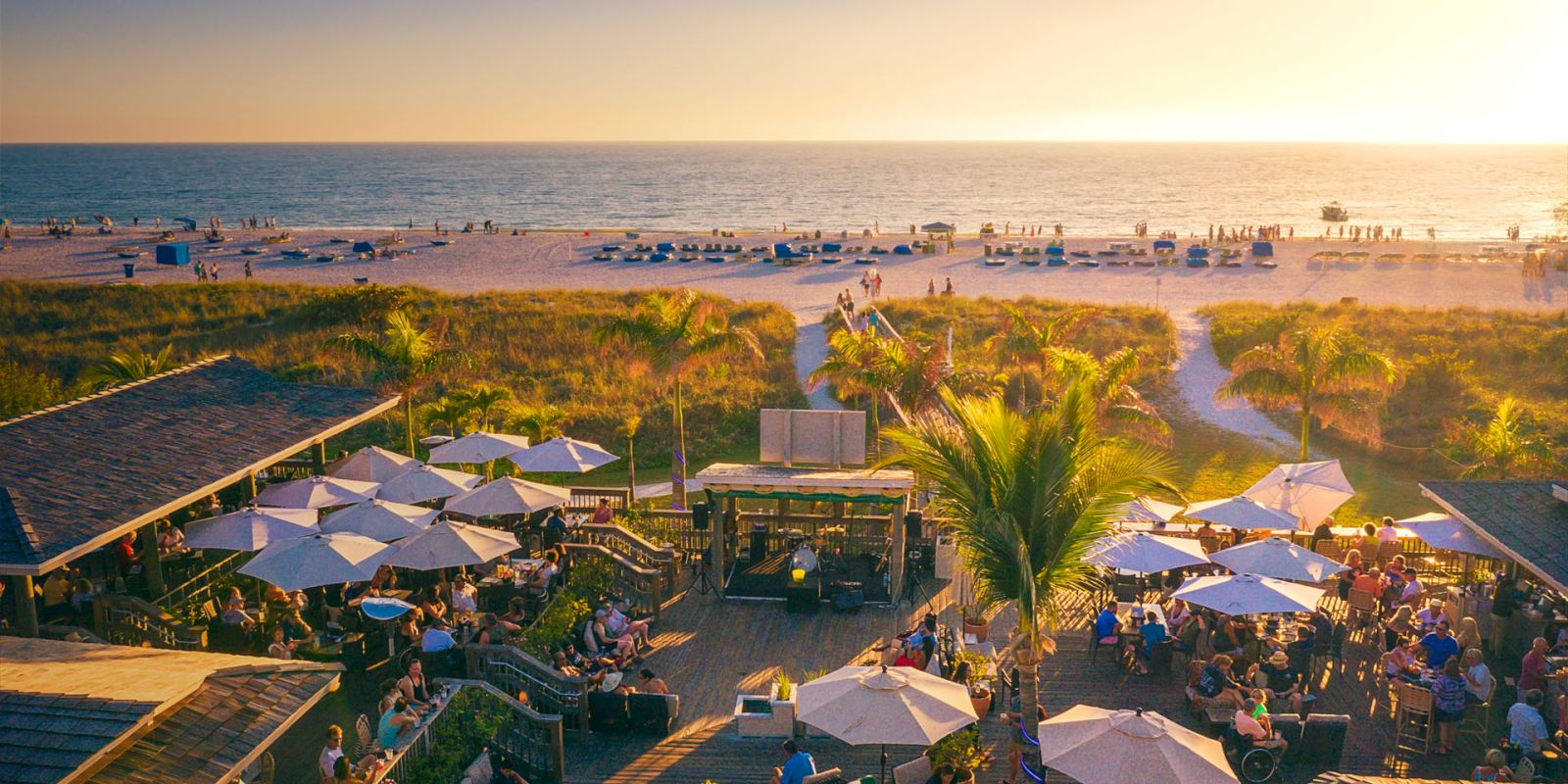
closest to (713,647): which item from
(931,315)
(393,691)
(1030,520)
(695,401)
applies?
(393,691)

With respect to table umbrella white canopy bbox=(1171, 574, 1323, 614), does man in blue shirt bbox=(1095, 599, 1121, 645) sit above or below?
below

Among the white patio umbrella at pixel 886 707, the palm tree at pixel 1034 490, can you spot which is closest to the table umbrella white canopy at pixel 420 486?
the white patio umbrella at pixel 886 707

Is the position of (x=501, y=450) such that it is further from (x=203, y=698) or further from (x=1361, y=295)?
(x=1361, y=295)

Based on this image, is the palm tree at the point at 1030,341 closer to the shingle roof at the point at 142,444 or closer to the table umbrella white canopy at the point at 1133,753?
the shingle roof at the point at 142,444

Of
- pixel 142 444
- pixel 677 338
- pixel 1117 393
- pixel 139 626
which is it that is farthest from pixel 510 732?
pixel 1117 393

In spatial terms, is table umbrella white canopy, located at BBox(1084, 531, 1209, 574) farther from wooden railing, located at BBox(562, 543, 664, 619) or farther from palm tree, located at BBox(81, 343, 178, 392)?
palm tree, located at BBox(81, 343, 178, 392)

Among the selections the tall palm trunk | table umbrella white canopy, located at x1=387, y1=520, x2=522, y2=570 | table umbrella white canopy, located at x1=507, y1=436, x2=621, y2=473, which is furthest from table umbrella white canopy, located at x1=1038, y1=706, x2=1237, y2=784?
the tall palm trunk

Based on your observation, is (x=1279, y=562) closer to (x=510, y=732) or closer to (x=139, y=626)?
(x=510, y=732)
